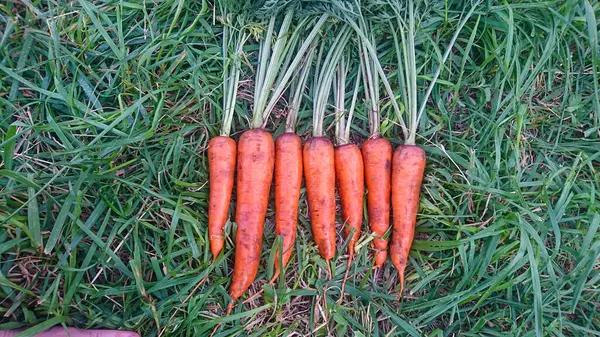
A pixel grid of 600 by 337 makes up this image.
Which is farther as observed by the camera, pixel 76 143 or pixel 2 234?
pixel 76 143

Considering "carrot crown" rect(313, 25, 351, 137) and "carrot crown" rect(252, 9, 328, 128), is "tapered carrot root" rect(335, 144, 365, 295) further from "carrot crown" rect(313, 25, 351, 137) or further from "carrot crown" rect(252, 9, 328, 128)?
"carrot crown" rect(252, 9, 328, 128)

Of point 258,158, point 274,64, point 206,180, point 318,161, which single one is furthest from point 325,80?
point 206,180

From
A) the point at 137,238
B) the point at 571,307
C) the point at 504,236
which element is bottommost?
the point at 571,307

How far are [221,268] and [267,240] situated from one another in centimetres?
30

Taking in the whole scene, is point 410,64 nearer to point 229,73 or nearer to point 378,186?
point 378,186

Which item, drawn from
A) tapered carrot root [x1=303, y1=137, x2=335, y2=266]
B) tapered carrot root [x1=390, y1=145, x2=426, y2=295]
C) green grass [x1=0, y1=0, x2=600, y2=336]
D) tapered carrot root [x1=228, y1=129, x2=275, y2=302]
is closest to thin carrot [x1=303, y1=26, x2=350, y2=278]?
tapered carrot root [x1=303, y1=137, x2=335, y2=266]

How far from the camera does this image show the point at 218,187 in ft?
7.66

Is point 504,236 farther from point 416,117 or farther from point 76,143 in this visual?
point 76,143

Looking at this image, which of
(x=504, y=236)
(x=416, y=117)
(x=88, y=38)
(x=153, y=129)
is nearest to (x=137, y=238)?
(x=153, y=129)

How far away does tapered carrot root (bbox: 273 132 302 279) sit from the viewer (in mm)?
2361

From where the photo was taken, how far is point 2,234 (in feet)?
6.73

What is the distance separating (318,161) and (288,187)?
0.22 meters

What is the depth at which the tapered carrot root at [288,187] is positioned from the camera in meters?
2.36

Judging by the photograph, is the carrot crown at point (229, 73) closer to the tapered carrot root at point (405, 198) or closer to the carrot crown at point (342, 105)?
the carrot crown at point (342, 105)
